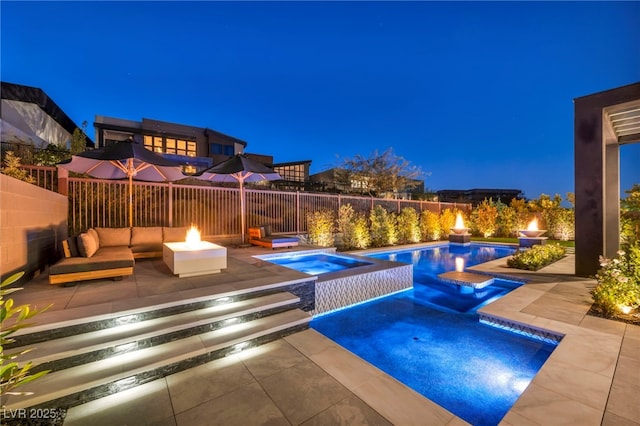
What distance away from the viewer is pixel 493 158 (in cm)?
5666

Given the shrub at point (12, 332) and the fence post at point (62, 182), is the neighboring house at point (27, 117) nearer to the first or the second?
the fence post at point (62, 182)

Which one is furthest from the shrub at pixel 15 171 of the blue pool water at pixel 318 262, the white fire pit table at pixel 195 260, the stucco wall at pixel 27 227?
the blue pool water at pixel 318 262

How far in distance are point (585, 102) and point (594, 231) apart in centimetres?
278

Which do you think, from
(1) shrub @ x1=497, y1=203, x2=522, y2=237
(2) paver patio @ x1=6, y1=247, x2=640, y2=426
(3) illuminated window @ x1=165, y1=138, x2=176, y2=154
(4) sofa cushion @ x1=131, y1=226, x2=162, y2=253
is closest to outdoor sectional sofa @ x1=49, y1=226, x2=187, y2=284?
(2) paver patio @ x1=6, y1=247, x2=640, y2=426

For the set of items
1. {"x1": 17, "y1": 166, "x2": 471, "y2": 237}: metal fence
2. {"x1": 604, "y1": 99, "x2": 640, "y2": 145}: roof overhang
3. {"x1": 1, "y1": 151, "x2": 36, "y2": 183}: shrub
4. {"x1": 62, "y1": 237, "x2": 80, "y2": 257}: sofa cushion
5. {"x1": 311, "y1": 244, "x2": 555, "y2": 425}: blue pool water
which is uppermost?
{"x1": 604, "y1": 99, "x2": 640, "y2": 145}: roof overhang

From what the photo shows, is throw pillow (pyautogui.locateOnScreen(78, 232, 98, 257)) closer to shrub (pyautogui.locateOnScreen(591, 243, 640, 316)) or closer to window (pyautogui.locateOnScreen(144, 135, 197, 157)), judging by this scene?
shrub (pyautogui.locateOnScreen(591, 243, 640, 316))

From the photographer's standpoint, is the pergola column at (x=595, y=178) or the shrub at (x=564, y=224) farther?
the shrub at (x=564, y=224)

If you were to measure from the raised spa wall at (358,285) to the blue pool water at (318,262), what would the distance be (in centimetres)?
101

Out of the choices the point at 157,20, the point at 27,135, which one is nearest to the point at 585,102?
the point at 157,20

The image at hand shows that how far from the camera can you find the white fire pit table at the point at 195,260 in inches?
173

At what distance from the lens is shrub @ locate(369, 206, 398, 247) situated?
11.4 m

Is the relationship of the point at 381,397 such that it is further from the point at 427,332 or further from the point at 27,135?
the point at 27,135

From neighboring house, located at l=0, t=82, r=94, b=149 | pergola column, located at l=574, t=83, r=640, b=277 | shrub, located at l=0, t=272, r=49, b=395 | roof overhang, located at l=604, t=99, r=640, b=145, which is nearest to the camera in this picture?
shrub, located at l=0, t=272, r=49, b=395

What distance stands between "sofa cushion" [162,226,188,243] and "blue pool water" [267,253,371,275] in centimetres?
229
